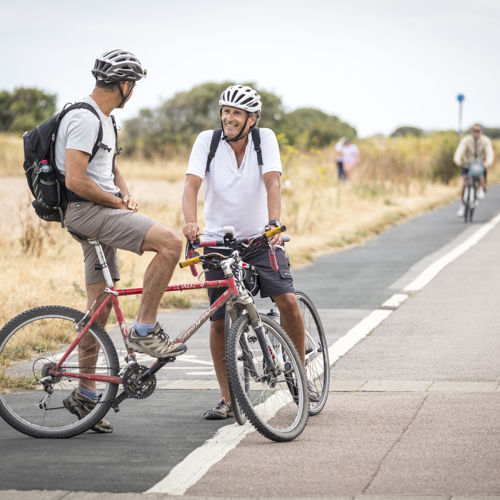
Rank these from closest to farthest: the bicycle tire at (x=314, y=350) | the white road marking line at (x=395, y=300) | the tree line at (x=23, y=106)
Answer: the bicycle tire at (x=314, y=350) < the white road marking line at (x=395, y=300) < the tree line at (x=23, y=106)

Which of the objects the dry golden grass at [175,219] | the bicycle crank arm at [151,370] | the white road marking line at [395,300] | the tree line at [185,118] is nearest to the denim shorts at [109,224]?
the bicycle crank arm at [151,370]

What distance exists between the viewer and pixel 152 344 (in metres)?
5.80

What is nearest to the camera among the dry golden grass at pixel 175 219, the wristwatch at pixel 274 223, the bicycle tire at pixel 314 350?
the wristwatch at pixel 274 223

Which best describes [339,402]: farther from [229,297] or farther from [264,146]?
[264,146]

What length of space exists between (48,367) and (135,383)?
515 millimetres

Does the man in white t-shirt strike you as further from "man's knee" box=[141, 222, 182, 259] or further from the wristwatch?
"man's knee" box=[141, 222, 182, 259]

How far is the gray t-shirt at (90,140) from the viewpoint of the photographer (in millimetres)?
5684

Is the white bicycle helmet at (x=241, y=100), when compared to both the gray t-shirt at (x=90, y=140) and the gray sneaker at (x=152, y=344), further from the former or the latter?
the gray sneaker at (x=152, y=344)

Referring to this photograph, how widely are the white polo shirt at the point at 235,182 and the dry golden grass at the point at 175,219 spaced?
3.78 meters

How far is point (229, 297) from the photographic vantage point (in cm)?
595

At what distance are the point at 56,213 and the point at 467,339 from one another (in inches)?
168

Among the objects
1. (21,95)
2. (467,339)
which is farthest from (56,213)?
(21,95)

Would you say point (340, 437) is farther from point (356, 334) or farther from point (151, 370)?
point (356, 334)

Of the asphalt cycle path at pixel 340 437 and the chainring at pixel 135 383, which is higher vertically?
the chainring at pixel 135 383
